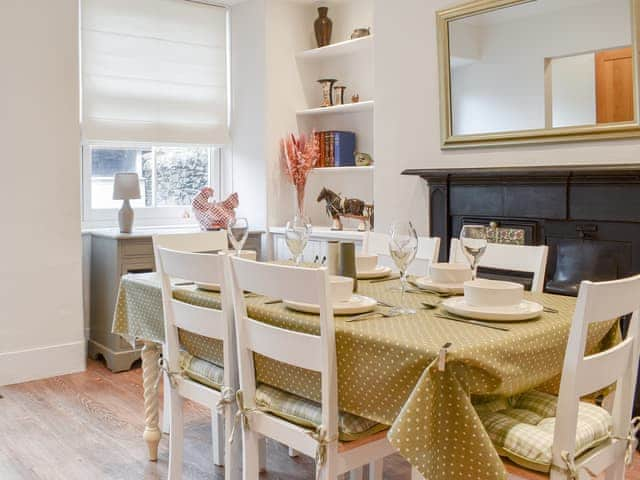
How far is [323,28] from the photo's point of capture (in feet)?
15.4

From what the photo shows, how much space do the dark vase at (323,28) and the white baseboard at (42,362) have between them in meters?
2.60

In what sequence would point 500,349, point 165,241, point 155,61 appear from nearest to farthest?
point 500,349, point 165,241, point 155,61

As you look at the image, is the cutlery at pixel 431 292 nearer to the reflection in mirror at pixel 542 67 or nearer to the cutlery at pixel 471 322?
the cutlery at pixel 471 322

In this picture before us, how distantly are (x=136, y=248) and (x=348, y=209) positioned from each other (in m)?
1.35

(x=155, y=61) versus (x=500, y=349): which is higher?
(x=155, y=61)

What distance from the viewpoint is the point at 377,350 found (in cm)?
157

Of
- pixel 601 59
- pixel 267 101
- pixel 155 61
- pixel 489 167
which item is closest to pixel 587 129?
pixel 601 59

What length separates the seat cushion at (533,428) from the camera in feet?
5.04

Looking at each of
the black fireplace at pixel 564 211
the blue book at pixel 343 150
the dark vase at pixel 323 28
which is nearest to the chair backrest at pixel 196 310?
the black fireplace at pixel 564 211

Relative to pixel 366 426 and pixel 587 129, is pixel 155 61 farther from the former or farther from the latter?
pixel 366 426

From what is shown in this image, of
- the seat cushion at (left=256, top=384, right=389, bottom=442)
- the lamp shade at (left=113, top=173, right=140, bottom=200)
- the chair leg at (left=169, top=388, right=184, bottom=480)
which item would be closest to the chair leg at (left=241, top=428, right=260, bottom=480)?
the seat cushion at (left=256, top=384, right=389, bottom=442)

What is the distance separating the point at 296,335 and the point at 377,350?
23 cm

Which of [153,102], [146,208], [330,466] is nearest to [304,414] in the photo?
[330,466]

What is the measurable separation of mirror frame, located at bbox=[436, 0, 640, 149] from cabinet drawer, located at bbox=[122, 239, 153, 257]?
185 cm
